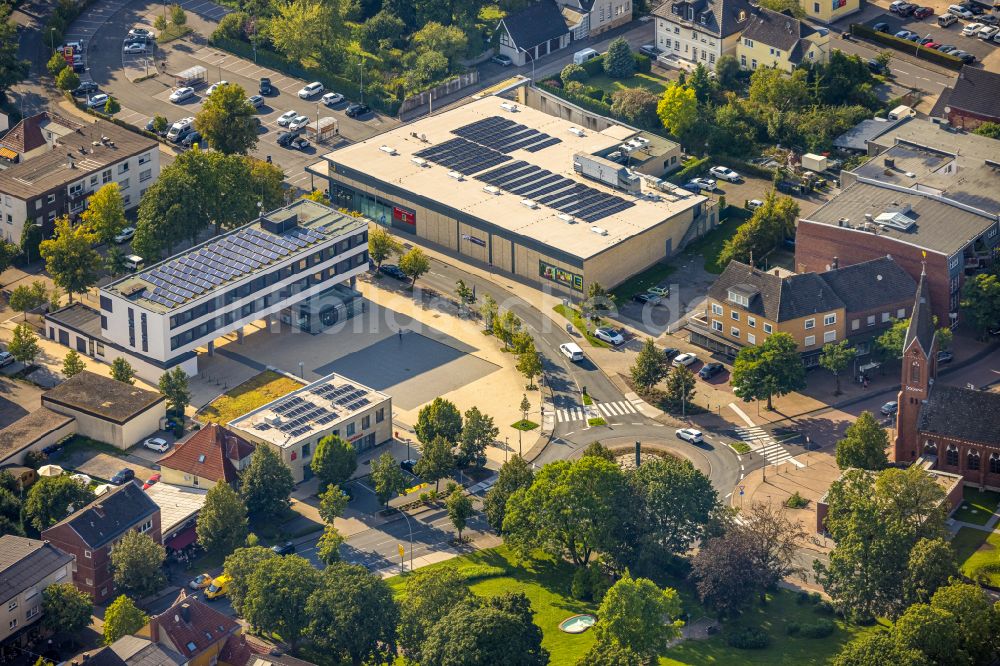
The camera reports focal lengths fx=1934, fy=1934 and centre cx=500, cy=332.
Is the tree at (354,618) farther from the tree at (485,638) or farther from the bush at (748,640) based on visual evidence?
the bush at (748,640)

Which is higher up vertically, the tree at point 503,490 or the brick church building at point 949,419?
the brick church building at point 949,419

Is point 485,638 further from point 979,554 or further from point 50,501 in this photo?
point 979,554

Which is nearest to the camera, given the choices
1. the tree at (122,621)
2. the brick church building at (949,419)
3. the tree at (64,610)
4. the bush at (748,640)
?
the tree at (122,621)

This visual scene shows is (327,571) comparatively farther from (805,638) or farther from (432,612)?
(805,638)

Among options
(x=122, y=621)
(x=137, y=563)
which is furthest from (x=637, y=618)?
(x=137, y=563)

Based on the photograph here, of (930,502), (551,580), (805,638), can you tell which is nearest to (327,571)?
(551,580)

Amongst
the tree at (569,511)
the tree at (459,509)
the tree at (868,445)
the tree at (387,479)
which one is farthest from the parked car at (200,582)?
the tree at (868,445)

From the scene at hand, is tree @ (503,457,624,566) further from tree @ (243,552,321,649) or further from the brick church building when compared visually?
the brick church building
